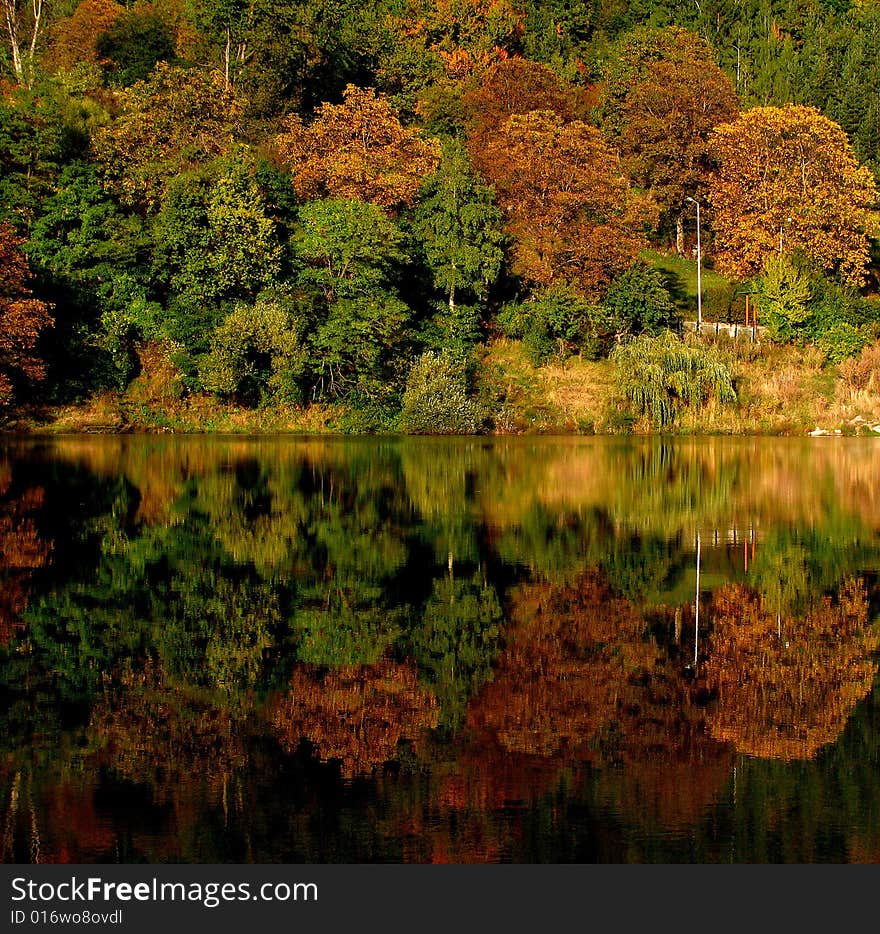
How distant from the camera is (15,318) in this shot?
49.0 meters

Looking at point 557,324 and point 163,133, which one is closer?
point 557,324

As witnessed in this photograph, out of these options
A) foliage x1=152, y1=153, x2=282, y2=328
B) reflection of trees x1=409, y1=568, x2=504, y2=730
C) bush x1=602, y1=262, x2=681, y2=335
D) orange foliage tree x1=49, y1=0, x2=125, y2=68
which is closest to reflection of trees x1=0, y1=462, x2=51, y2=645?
reflection of trees x1=409, y1=568, x2=504, y2=730

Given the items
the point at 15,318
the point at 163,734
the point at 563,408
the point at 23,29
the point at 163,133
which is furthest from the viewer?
the point at 23,29

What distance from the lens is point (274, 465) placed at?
35.4 m

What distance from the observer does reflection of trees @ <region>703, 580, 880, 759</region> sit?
363 inches

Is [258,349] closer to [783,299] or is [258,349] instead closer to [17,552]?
[783,299]

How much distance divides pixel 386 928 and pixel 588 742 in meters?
2.94

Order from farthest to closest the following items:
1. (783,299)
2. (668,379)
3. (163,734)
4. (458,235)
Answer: (783,299) → (458,235) → (668,379) → (163,734)

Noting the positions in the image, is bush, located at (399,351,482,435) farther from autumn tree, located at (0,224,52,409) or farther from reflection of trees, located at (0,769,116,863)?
reflection of trees, located at (0,769,116,863)

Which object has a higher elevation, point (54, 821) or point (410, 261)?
point (410, 261)

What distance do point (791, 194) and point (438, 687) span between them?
57.5 metres

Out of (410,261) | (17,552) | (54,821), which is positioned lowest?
(54,821)

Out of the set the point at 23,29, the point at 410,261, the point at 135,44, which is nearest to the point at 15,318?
the point at 410,261

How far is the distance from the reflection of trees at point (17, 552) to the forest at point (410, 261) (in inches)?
1011
